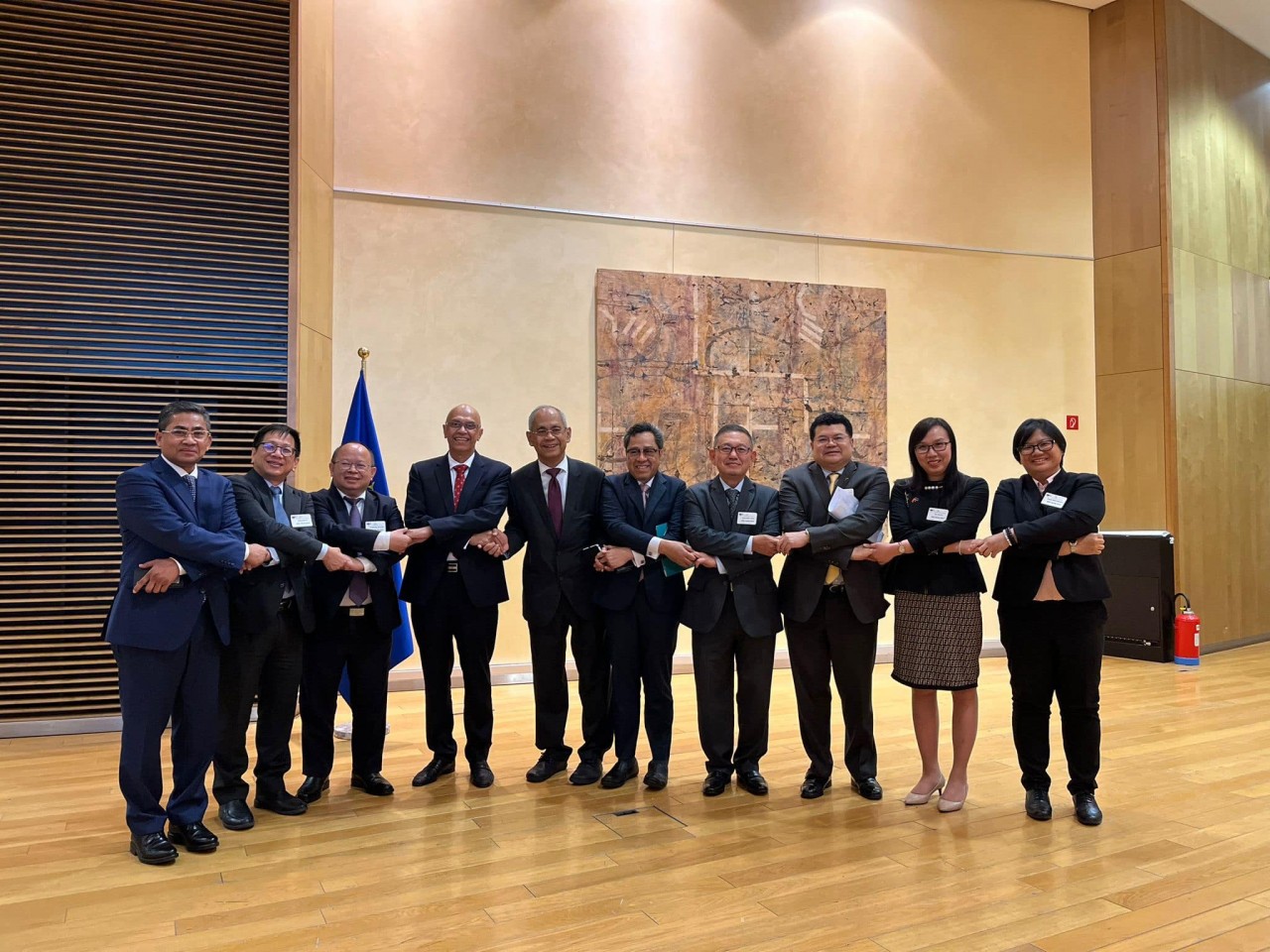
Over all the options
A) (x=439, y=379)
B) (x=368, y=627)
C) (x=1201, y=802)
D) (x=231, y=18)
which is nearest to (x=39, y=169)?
(x=231, y=18)

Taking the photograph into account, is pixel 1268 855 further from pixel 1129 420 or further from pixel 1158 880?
pixel 1129 420

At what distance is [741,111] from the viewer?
747 cm

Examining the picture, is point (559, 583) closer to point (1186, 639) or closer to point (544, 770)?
point (544, 770)

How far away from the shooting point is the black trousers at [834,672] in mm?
3959

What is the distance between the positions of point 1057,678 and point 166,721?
135 inches

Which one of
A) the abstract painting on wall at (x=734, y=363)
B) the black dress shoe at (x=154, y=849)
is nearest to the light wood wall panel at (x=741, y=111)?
the abstract painting on wall at (x=734, y=363)

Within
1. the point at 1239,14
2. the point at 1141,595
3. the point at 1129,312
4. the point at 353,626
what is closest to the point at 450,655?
the point at 353,626

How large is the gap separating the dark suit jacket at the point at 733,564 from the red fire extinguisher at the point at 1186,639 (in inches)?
211

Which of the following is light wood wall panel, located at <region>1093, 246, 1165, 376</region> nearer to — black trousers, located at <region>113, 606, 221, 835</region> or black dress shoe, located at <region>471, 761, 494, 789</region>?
black dress shoe, located at <region>471, 761, 494, 789</region>

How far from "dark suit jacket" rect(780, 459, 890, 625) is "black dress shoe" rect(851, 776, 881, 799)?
Answer: 0.72 metres

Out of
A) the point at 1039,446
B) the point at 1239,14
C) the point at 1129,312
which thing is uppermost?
the point at 1239,14

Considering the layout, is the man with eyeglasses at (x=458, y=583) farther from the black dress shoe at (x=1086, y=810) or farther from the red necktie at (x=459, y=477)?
the black dress shoe at (x=1086, y=810)

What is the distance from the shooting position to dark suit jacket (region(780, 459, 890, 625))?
3865 mm

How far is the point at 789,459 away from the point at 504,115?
3.47 m
